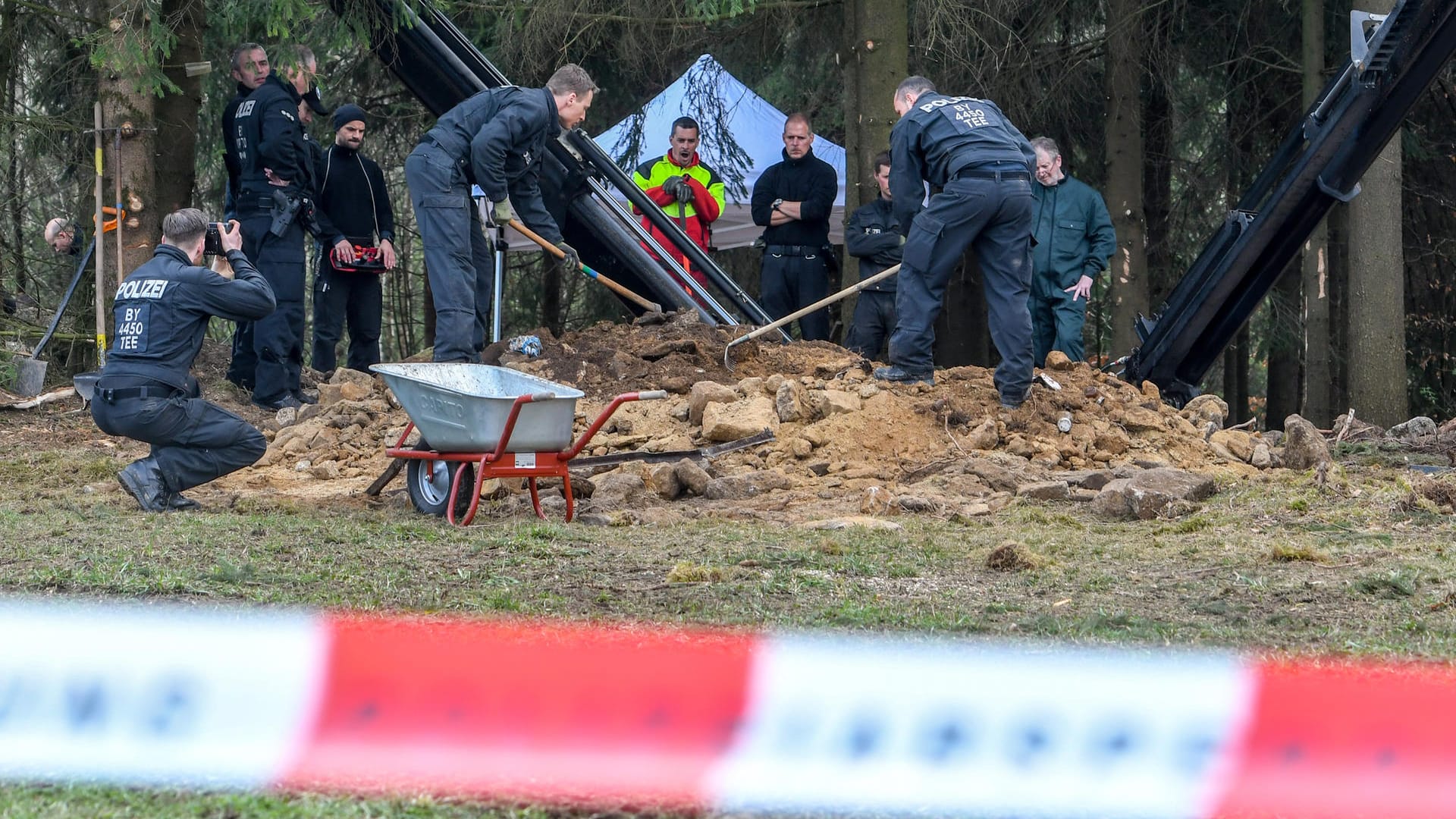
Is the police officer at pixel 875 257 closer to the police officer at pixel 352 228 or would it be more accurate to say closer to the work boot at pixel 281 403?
the police officer at pixel 352 228

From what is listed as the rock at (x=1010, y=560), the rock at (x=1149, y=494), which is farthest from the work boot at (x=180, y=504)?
the rock at (x=1149, y=494)

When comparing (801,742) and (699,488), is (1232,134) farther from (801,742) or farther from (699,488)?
(801,742)

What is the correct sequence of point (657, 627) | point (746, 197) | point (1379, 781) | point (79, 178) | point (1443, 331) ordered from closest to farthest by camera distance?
point (1379, 781)
point (657, 627)
point (79, 178)
point (746, 197)
point (1443, 331)

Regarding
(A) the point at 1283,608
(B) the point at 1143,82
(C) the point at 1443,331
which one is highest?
(B) the point at 1143,82

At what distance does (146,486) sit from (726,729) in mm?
4203

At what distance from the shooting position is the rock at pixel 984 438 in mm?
7117

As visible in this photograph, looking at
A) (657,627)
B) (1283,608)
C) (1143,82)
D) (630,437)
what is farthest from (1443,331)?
(657,627)

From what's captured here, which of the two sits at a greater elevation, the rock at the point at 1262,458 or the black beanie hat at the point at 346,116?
the black beanie hat at the point at 346,116

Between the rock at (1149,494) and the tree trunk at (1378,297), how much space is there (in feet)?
12.8

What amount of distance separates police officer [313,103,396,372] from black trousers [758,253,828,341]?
2.52m

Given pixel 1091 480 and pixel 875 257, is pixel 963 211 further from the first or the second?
pixel 875 257

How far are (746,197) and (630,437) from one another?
4816mm

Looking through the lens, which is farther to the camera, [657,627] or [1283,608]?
[1283,608]

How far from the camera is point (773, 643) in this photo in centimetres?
319
